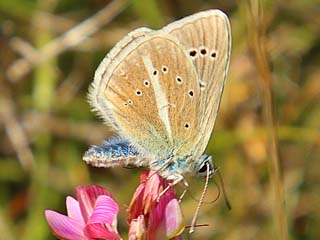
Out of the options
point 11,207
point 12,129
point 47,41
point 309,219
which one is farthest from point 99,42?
point 309,219

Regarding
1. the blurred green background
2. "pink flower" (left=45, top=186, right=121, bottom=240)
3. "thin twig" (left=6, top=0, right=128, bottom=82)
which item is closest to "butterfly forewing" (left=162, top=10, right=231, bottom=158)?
"pink flower" (left=45, top=186, right=121, bottom=240)

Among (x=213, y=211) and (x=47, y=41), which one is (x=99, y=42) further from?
(x=213, y=211)

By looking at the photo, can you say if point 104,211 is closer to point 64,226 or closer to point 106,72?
point 64,226

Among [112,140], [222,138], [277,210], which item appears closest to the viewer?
[112,140]

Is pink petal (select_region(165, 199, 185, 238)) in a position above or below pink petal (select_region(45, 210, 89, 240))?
below

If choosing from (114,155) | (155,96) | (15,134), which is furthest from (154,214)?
(15,134)

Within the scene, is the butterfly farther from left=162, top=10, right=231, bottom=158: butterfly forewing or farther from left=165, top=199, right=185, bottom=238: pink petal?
left=165, top=199, right=185, bottom=238: pink petal
